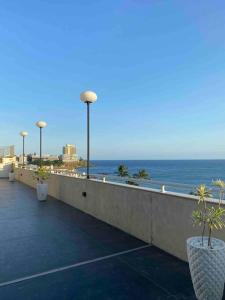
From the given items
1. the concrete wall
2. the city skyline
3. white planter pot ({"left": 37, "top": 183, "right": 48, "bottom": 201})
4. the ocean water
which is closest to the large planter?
the concrete wall

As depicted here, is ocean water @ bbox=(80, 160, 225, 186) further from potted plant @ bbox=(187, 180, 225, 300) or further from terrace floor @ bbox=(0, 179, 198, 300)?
potted plant @ bbox=(187, 180, 225, 300)

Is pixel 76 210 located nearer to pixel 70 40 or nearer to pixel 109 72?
pixel 70 40

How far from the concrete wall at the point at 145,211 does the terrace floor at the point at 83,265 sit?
6.0 inches

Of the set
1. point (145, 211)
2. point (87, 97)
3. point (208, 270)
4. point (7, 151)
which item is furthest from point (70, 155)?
point (208, 270)

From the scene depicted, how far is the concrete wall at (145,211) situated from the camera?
3.08 m

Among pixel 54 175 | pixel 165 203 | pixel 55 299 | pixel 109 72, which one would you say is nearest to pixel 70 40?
pixel 109 72

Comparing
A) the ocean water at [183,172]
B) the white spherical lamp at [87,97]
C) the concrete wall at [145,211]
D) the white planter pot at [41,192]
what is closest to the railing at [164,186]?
the concrete wall at [145,211]

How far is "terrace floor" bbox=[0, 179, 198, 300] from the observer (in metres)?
2.33

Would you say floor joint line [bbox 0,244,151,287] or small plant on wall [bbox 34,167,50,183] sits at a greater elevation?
small plant on wall [bbox 34,167,50,183]

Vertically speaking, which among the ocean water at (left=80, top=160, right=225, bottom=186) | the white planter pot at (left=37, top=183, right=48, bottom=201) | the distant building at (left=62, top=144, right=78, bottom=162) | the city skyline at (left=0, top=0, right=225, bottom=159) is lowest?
the ocean water at (left=80, top=160, right=225, bottom=186)

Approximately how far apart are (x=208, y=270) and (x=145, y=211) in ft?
5.70

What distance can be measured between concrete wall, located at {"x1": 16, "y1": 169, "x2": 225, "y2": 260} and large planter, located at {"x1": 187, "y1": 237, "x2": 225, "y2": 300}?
635 millimetres

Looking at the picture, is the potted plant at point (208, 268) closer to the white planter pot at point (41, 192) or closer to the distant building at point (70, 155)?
the white planter pot at point (41, 192)

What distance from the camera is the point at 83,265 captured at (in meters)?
2.92
